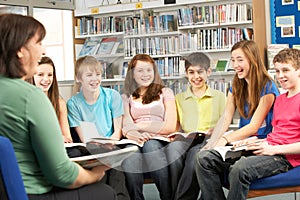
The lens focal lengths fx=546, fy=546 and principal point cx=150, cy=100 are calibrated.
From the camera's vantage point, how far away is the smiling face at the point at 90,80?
2453 millimetres

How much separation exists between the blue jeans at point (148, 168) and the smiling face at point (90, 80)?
36 cm

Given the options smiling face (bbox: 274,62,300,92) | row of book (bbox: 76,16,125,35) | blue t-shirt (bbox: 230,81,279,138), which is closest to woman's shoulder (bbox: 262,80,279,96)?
blue t-shirt (bbox: 230,81,279,138)

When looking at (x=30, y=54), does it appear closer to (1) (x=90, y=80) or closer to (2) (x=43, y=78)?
(1) (x=90, y=80)

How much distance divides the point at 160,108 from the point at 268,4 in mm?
3579

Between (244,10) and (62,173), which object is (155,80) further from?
(244,10)

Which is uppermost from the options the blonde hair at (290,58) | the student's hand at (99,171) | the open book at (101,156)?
the blonde hair at (290,58)

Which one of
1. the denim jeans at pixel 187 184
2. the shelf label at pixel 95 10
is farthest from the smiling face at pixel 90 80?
the shelf label at pixel 95 10

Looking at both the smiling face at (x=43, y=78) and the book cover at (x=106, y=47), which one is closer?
the book cover at (x=106, y=47)

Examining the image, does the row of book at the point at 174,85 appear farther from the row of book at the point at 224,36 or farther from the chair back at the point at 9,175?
the row of book at the point at 224,36

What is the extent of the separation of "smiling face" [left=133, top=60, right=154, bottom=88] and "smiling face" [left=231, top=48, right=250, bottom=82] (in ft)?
2.63

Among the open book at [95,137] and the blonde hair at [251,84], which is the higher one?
the blonde hair at [251,84]

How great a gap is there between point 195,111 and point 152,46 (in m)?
0.41

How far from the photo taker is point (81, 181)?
5.75 feet

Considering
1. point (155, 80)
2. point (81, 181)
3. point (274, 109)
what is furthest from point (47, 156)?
point (274, 109)
